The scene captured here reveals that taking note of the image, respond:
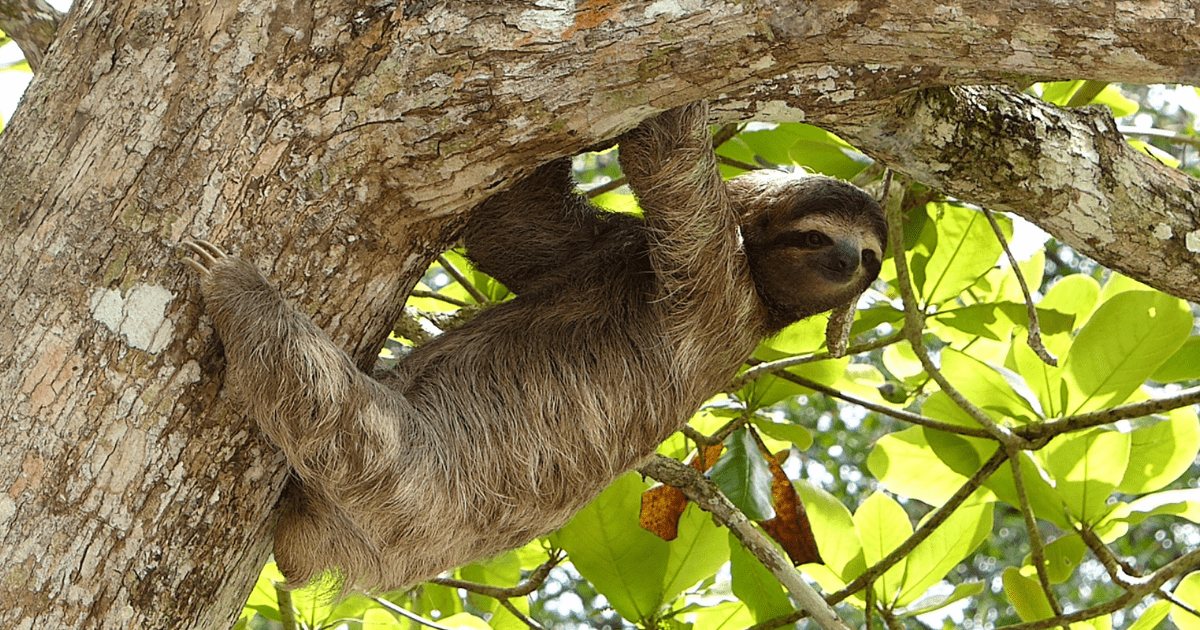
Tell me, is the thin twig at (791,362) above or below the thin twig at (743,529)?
above

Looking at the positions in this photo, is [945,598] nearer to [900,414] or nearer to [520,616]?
[900,414]

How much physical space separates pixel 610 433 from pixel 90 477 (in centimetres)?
192

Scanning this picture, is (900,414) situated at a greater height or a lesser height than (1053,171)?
lesser

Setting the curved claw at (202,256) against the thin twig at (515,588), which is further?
the thin twig at (515,588)

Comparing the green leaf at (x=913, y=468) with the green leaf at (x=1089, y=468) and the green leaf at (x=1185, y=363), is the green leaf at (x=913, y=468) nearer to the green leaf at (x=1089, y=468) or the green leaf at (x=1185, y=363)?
the green leaf at (x=1089, y=468)

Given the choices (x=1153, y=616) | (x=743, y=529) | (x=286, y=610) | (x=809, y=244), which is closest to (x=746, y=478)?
(x=743, y=529)

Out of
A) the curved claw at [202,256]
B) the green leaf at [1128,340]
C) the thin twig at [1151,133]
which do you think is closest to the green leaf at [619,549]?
the green leaf at [1128,340]

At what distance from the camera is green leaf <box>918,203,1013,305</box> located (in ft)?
17.4

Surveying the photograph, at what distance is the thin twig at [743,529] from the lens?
442 cm

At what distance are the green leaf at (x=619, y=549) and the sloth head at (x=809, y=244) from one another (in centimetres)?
110

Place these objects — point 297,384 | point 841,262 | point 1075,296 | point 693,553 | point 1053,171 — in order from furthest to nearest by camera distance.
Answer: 1. point 1075,296
2. point 693,553
3. point 841,262
4. point 1053,171
5. point 297,384

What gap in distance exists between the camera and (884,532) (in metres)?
5.18

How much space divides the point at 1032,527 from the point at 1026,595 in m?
0.44

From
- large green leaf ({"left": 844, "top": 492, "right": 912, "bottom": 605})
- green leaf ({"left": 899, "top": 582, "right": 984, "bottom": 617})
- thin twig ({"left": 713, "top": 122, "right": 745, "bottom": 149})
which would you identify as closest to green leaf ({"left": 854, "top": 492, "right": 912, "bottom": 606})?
large green leaf ({"left": 844, "top": 492, "right": 912, "bottom": 605})
